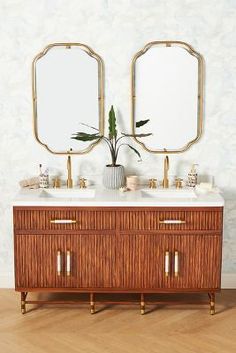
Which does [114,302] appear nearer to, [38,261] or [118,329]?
[118,329]

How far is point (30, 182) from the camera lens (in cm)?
404

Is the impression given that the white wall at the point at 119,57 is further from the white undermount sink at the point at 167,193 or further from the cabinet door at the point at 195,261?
the cabinet door at the point at 195,261

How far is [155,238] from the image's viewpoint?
3.67 m

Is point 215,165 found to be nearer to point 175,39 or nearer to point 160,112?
point 160,112

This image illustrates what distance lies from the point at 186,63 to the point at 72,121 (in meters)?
0.87

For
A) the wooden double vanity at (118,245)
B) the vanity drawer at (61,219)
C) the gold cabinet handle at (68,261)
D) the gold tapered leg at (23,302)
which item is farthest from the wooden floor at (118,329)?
the vanity drawer at (61,219)

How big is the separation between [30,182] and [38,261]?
605 mm

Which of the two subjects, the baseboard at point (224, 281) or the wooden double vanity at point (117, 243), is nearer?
the wooden double vanity at point (117, 243)

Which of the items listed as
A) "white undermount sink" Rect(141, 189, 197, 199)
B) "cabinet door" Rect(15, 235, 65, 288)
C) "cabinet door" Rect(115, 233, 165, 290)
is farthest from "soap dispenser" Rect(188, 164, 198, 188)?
"cabinet door" Rect(15, 235, 65, 288)

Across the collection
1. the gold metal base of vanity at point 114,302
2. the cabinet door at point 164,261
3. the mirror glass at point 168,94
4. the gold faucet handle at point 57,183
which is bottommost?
the gold metal base of vanity at point 114,302

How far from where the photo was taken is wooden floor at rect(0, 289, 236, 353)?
3.34 meters

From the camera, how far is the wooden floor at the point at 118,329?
3.34 metres

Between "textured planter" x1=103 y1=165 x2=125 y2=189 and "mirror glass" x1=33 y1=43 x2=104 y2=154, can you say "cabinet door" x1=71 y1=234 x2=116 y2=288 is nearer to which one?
"textured planter" x1=103 y1=165 x2=125 y2=189

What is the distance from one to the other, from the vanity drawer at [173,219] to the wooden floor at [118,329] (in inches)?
22.5
